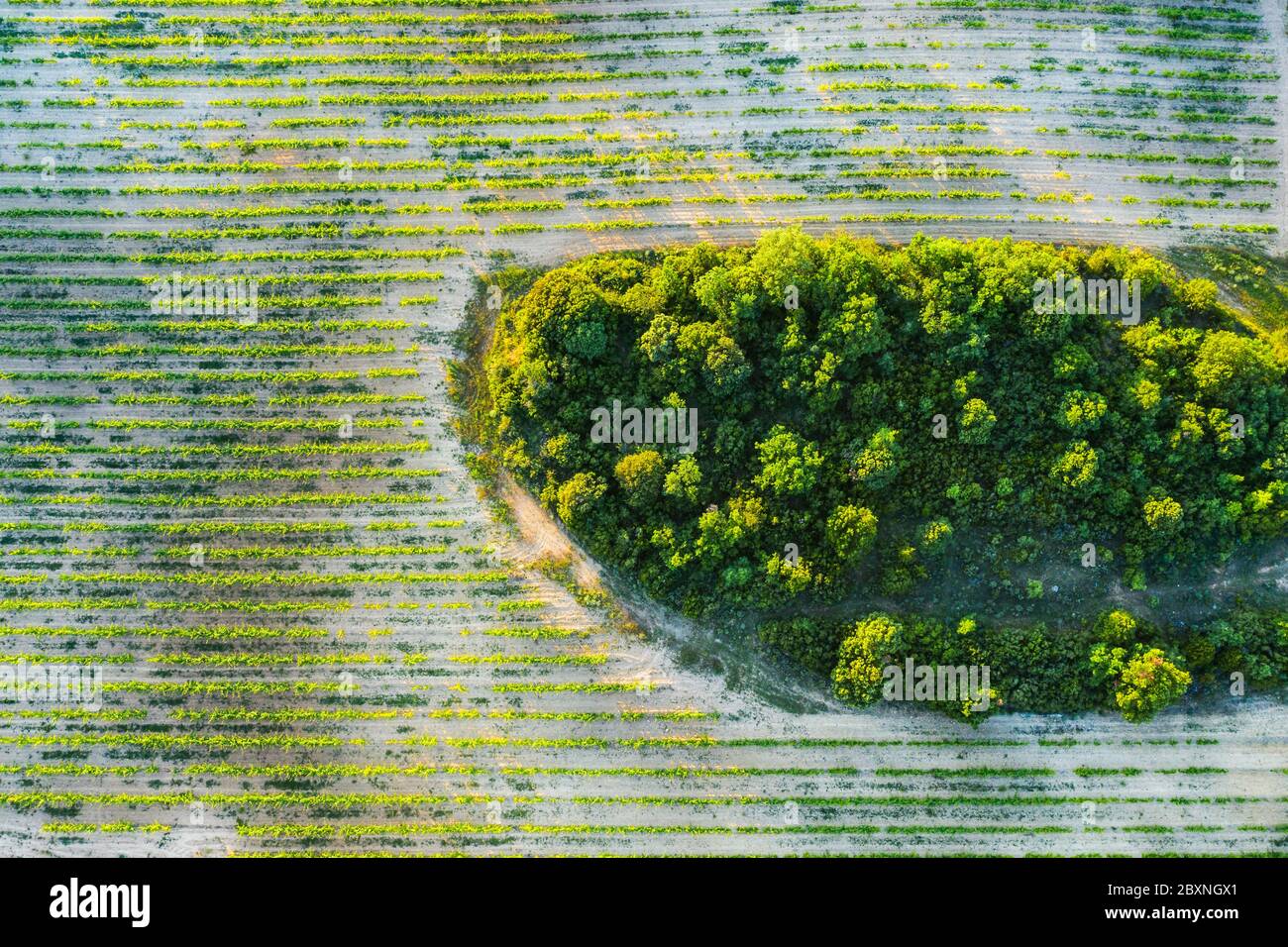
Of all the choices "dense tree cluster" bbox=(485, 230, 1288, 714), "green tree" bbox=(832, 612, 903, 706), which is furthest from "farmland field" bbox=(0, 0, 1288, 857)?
"dense tree cluster" bbox=(485, 230, 1288, 714)

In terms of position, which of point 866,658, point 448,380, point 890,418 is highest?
point 448,380

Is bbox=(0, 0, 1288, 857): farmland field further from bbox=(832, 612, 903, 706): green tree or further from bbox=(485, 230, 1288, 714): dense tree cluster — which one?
bbox=(485, 230, 1288, 714): dense tree cluster

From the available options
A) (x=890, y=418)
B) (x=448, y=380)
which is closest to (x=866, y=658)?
(x=890, y=418)

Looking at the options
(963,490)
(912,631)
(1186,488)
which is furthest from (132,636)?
(1186,488)

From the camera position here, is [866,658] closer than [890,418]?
Yes

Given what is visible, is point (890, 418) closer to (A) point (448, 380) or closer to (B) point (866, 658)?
(B) point (866, 658)

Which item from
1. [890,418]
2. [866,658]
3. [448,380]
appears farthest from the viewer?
→ [448,380]
